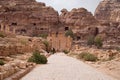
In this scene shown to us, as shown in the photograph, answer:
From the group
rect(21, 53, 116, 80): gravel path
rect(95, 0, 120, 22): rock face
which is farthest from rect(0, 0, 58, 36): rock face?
rect(21, 53, 116, 80): gravel path

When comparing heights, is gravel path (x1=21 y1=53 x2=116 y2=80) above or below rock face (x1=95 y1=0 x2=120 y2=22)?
below

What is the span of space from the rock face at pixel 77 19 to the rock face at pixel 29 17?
3.91 m

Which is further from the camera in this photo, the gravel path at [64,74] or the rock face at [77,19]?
the rock face at [77,19]

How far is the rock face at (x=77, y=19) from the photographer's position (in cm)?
10356

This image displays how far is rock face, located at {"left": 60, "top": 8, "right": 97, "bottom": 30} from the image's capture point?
10356 centimetres

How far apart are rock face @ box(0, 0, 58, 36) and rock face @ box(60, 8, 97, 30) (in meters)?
3.91

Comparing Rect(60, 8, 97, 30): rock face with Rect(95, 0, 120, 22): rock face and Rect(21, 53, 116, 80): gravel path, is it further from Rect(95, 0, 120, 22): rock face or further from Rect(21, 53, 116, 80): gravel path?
Rect(21, 53, 116, 80): gravel path

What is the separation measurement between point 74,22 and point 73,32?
8.08 metres

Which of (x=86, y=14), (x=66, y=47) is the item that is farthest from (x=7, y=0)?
(x=66, y=47)

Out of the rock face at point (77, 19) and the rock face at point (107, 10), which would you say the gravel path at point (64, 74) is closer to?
the rock face at point (77, 19)

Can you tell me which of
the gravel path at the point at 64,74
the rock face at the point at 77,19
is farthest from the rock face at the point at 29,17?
the gravel path at the point at 64,74

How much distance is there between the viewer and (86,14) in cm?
11106

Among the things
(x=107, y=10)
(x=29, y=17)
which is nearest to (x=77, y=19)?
(x=29, y=17)

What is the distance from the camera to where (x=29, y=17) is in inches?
4040
